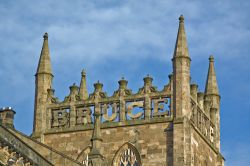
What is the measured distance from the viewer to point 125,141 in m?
55.4

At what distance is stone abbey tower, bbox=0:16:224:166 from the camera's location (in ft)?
179

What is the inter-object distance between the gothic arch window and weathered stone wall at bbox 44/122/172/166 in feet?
0.54

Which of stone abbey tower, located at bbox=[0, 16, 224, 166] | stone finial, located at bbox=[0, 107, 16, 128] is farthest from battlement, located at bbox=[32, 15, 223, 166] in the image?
stone finial, located at bbox=[0, 107, 16, 128]

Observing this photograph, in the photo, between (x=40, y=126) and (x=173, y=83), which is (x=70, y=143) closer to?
(x=40, y=126)

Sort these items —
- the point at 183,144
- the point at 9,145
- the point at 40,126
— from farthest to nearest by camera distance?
1. the point at 40,126
2. the point at 183,144
3. the point at 9,145

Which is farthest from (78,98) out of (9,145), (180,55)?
(9,145)

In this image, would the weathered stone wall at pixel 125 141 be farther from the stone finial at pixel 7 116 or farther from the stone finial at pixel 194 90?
the stone finial at pixel 7 116

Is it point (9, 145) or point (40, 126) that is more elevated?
point (40, 126)

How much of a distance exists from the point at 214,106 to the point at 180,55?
5.74 metres

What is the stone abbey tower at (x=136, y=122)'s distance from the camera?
5450 centimetres

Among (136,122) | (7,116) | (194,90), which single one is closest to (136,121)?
(136,122)

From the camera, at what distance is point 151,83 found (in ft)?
185

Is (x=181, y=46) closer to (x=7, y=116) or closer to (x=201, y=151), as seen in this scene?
(x=201, y=151)

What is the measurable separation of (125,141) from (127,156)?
720 mm
